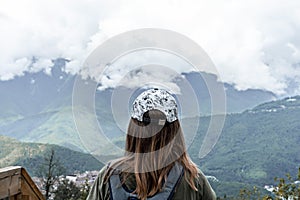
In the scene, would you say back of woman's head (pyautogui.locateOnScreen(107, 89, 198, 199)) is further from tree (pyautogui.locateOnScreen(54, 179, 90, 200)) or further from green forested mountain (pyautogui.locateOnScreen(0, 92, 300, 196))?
green forested mountain (pyautogui.locateOnScreen(0, 92, 300, 196))

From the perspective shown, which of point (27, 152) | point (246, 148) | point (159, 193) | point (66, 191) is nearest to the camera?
point (159, 193)

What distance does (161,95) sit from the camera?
1324mm

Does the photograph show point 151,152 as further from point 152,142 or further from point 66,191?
point 66,191

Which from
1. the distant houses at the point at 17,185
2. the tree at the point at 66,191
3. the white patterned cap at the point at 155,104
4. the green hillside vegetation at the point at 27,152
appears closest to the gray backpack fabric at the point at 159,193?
the white patterned cap at the point at 155,104

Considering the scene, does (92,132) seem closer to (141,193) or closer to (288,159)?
(141,193)

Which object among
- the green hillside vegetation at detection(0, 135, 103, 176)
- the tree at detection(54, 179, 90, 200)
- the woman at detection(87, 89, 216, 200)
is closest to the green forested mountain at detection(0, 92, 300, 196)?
the green hillside vegetation at detection(0, 135, 103, 176)

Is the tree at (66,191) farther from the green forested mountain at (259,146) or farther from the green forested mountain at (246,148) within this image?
the green forested mountain at (259,146)

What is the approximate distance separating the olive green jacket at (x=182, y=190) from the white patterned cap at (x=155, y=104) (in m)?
0.19

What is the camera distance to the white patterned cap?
4.29 ft

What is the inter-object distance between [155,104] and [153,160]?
16cm

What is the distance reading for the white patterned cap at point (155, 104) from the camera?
131 cm

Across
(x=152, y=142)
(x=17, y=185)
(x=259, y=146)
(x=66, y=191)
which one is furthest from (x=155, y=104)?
(x=259, y=146)

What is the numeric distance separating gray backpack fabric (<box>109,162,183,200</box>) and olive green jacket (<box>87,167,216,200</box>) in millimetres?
19

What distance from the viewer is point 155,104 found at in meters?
1.31
